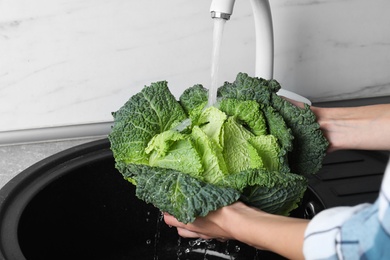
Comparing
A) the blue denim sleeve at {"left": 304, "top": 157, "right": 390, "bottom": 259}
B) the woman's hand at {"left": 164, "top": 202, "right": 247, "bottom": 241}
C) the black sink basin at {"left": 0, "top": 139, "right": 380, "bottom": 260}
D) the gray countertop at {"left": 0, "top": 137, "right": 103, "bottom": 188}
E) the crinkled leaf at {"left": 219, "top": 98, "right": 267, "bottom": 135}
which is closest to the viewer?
the blue denim sleeve at {"left": 304, "top": 157, "right": 390, "bottom": 259}

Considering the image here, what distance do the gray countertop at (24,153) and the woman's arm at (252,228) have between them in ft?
1.59

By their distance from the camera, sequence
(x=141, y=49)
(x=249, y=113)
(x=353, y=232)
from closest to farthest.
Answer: (x=353, y=232), (x=249, y=113), (x=141, y=49)

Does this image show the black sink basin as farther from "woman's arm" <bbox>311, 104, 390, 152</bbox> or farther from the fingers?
the fingers

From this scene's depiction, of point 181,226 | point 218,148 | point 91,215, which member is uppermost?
point 218,148

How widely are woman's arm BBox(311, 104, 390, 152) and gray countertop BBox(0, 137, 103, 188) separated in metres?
0.59

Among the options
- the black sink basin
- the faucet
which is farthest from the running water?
the black sink basin

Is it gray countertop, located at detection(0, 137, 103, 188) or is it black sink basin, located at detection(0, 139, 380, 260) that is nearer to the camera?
black sink basin, located at detection(0, 139, 380, 260)

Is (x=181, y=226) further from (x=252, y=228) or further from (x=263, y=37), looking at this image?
(x=263, y=37)

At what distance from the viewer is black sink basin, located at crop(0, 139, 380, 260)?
1.19 meters

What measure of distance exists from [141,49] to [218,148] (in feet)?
1.52

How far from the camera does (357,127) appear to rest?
117 cm

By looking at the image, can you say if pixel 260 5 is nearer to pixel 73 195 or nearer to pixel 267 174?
pixel 267 174

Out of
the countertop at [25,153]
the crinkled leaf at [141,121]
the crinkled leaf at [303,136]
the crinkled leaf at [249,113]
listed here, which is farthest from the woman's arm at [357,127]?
the countertop at [25,153]

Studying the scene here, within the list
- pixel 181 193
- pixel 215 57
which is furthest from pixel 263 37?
pixel 181 193
